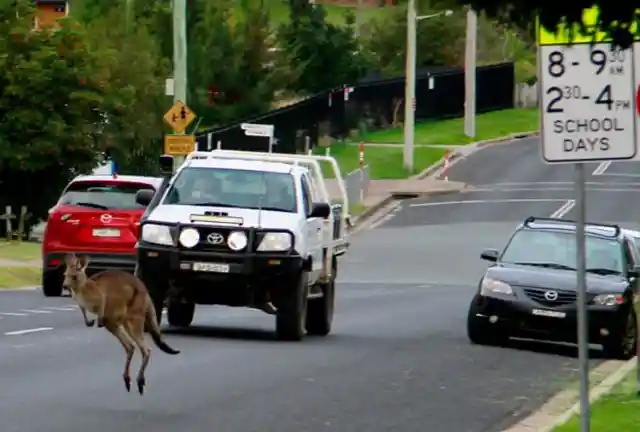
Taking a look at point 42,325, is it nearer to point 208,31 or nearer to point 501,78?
point 208,31

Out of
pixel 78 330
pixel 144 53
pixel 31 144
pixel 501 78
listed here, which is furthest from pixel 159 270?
pixel 501 78

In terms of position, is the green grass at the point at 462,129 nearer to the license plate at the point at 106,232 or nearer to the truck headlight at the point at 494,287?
the license plate at the point at 106,232

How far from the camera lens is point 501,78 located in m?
82.5

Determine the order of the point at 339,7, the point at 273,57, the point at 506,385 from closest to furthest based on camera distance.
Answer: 1. the point at 506,385
2. the point at 273,57
3. the point at 339,7

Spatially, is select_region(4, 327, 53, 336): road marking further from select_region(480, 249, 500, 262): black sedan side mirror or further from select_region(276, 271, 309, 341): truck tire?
select_region(480, 249, 500, 262): black sedan side mirror

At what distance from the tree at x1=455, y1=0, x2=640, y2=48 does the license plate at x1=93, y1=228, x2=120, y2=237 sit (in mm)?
17587

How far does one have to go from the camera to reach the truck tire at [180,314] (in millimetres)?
19439

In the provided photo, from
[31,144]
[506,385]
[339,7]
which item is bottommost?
[506,385]

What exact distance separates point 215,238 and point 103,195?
24.9 feet

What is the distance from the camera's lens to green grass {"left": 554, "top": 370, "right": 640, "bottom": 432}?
12.3m

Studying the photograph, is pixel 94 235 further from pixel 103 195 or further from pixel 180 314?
pixel 180 314

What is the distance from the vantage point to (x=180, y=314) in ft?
64.6

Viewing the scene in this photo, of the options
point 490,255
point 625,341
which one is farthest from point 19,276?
point 625,341

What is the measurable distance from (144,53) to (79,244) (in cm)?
2192
